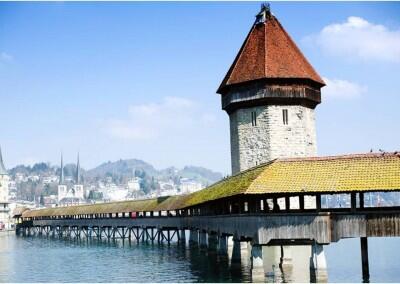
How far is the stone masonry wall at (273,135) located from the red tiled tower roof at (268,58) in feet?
6.95

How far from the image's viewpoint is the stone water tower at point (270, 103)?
128 ft

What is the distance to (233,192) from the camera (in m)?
24.2

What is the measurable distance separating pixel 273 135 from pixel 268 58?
5.25m

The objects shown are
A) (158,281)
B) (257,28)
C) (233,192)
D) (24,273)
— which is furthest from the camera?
(257,28)

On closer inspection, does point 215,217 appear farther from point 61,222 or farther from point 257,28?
point 61,222

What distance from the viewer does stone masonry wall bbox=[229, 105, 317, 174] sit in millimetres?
38844

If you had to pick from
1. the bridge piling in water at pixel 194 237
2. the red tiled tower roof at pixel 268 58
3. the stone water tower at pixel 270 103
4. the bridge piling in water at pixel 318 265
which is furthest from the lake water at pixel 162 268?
the red tiled tower roof at pixel 268 58

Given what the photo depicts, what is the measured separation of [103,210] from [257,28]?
33.0 m

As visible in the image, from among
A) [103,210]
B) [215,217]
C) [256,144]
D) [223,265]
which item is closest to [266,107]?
[256,144]

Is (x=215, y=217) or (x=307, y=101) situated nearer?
(x=215, y=217)

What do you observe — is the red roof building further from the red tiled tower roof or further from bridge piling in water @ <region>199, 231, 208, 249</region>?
bridge piling in water @ <region>199, 231, 208, 249</region>

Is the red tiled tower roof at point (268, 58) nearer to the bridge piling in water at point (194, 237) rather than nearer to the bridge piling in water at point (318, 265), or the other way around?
the bridge piling in water at point (194, 237)

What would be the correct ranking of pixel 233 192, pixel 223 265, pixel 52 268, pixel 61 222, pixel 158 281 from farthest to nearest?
pixel 61 222, pixel 52 268, pixel 223 265, pixel 158 281, pixel 233 192

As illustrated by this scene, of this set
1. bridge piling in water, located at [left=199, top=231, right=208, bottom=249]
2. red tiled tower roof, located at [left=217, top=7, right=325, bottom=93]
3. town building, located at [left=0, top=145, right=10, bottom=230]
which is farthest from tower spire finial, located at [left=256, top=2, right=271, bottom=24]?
town building, located at [left=0, top=145, right=10, bottom=230]
